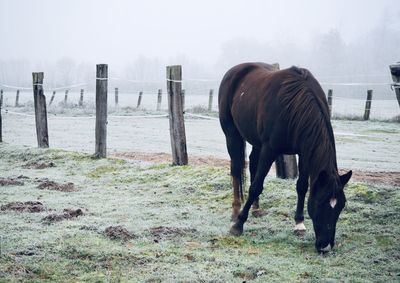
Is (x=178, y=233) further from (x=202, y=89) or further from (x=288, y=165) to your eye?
(x=202, y=89)

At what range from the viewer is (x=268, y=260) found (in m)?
4.21

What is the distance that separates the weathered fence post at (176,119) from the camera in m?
8.58

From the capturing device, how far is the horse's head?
4.29 m

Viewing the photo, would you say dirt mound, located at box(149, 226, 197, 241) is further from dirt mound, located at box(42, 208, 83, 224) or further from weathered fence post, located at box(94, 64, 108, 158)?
weathered fence post, located at box(94, 64, 108, 158)

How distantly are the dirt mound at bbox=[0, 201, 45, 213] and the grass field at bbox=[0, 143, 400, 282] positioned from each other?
1cm

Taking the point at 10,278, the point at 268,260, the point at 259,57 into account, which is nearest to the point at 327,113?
the point at 268,260

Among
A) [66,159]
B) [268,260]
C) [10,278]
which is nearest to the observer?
[10,278]

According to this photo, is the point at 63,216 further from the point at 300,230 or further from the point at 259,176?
the point at 300,230

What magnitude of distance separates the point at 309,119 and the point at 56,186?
4.15 meters

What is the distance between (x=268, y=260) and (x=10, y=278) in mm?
1991

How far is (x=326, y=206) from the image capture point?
4312mm

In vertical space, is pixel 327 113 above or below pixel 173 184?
above

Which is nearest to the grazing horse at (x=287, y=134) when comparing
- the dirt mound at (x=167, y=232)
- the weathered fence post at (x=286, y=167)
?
the dirt mound at (x=167, y=232)

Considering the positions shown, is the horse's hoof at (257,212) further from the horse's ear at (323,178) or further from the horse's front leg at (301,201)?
the horse's ear at (323,178)
